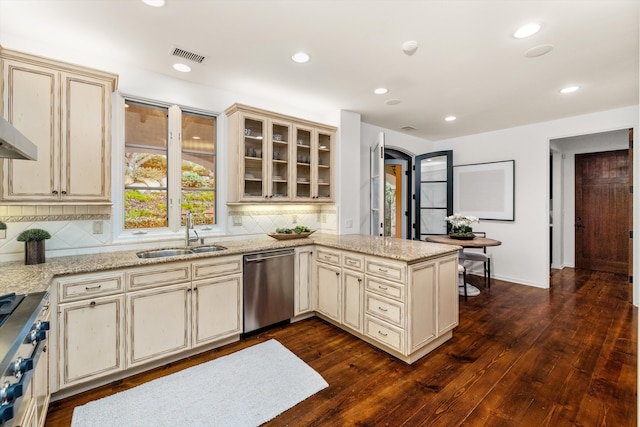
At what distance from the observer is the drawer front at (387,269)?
2.47 meters

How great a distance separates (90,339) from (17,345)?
51.1 inches

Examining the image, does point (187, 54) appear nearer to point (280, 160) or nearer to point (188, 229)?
point (280, 160)

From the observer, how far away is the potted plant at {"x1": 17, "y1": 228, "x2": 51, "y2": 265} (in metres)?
Answer: 2.15

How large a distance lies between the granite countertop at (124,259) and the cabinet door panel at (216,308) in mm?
283

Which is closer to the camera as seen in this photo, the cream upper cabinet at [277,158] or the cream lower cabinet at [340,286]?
the cream lower cabinet at [340,286]

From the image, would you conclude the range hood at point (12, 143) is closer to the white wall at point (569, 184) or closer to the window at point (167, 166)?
the window at point (167, 166)

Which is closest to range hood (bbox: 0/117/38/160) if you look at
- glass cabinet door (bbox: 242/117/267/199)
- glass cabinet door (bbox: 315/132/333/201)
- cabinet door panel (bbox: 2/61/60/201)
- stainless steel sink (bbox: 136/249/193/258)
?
cabinet door panel (bbox: 2/61/60/201)

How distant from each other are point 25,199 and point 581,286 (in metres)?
→ 7.04

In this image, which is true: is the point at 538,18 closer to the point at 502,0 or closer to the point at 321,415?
the point at 502,0

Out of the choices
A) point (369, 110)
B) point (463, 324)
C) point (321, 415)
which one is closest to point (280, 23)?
point (369, 110)

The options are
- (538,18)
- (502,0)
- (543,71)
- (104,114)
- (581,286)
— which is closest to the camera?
(502,0)

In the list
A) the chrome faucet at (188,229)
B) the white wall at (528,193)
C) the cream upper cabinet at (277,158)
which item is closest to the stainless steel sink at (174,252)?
the chrome faucet at (188,229)

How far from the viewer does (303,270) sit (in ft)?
11.0

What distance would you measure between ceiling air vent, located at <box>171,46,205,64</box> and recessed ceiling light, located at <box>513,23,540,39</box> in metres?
2.61
